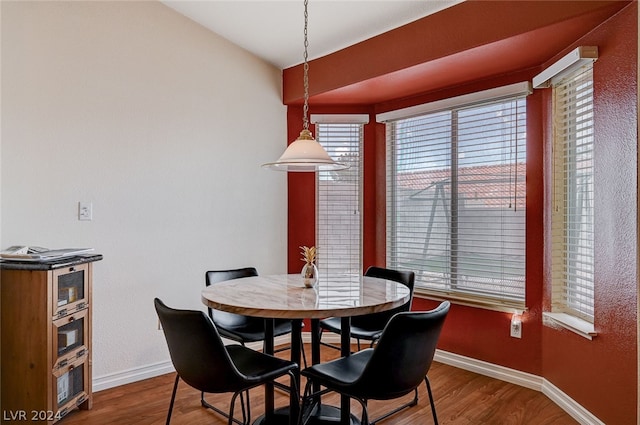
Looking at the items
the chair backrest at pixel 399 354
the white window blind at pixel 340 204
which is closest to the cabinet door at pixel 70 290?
the chair backrest at pixel 399 354

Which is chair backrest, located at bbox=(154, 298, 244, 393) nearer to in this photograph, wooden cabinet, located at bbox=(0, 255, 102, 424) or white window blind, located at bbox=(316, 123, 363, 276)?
wooden cabinet, located at bbox=(0, 255, 102, 424)

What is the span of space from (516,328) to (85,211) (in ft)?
10.2

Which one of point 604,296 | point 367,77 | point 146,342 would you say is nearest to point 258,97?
point 367,77

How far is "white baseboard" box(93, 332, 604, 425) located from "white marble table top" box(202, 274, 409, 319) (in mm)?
1216

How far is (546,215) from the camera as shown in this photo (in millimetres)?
2861

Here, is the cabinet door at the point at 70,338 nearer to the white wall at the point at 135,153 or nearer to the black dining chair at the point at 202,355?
the white wall at the point at 135,153

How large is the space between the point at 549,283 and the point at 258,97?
110 inches

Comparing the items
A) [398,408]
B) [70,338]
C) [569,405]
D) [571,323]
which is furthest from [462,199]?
[70,338]

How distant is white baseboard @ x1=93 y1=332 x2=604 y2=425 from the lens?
8.18 feet

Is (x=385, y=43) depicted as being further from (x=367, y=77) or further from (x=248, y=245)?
(x=248, y=245)

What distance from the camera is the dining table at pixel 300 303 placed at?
1.84 metres

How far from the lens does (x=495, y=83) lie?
3105 millimetres

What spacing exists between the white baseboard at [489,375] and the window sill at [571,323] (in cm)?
43

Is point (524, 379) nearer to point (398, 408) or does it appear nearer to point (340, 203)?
point (398, 408)
